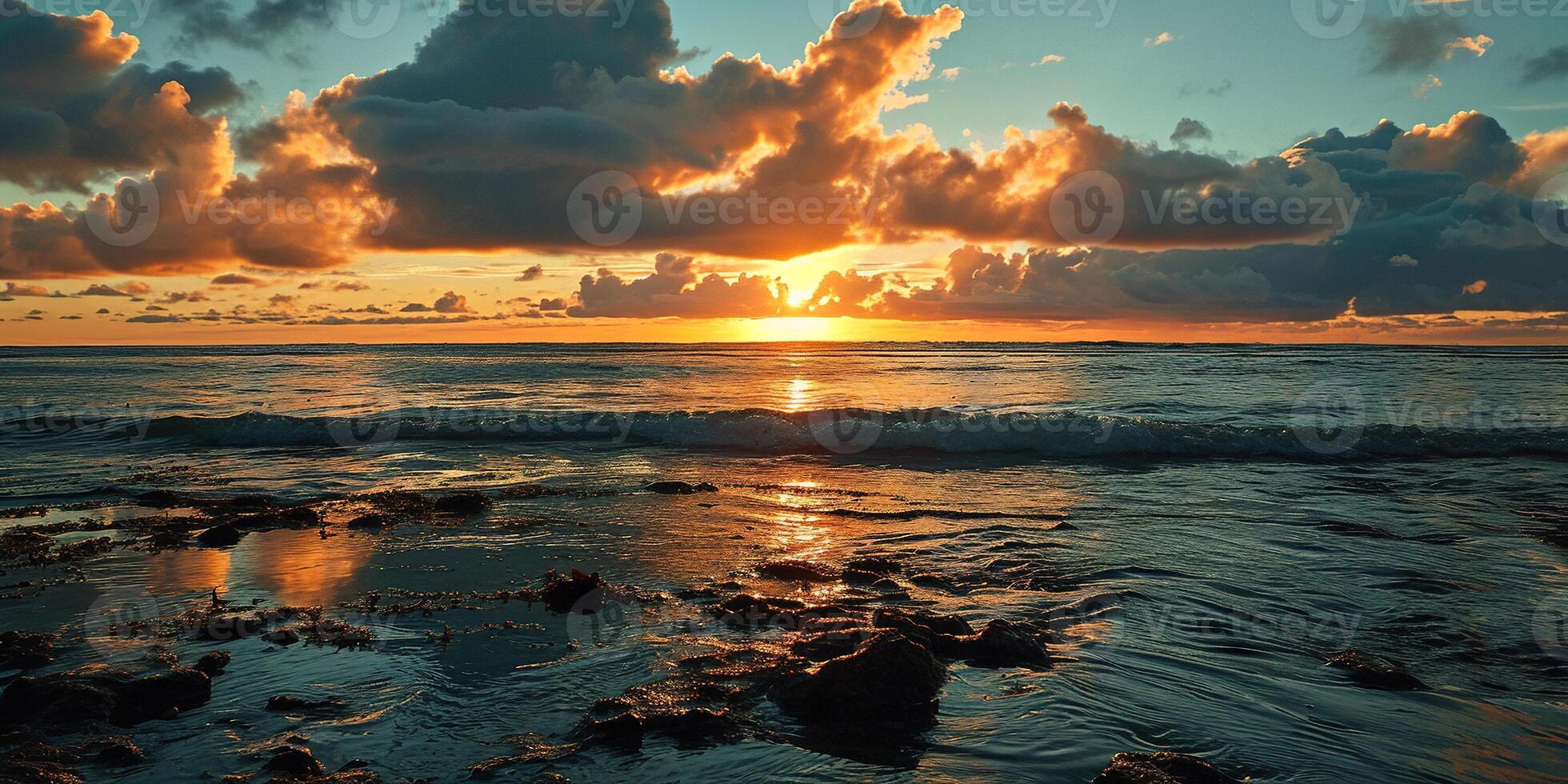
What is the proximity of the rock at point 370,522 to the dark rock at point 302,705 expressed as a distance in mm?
6073

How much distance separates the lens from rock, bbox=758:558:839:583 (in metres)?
8.52

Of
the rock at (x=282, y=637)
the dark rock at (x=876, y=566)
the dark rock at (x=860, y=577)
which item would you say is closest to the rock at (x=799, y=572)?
the dark rock at (x=860, y=577)

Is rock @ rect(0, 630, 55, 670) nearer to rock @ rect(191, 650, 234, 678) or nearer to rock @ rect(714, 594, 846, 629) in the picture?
rock @ rect(191, 650, 234, 678)

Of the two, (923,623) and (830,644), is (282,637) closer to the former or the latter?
(830,644)

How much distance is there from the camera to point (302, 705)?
5219 mm

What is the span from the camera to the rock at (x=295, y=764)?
433 centimetres

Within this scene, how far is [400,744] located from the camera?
15.6 feet

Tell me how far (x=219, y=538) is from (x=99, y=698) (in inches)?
219

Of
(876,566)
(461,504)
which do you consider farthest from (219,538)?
(876,566)

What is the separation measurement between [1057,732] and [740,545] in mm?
5533

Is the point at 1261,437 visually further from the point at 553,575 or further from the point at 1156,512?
the point at 553,575

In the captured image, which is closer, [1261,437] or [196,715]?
[196,715]

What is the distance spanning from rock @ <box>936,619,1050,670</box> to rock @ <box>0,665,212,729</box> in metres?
5.03

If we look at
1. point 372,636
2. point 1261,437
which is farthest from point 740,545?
point 1261,437
